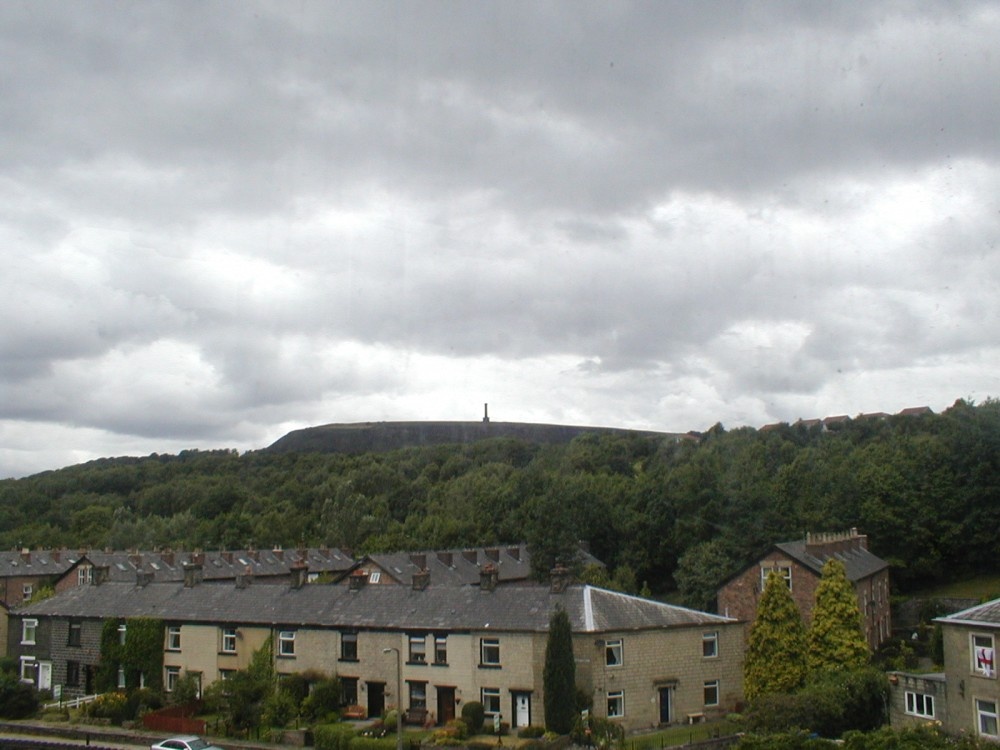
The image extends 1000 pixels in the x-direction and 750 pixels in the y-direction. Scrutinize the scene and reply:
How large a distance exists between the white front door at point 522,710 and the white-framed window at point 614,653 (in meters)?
3.63

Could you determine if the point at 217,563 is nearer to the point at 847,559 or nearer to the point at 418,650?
the point at 418,650

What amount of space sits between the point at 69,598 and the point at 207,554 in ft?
88.2

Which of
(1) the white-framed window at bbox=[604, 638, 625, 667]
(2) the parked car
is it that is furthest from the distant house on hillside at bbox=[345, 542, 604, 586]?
(2) the parked car

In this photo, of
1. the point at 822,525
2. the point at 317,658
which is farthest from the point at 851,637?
the point at 822,525

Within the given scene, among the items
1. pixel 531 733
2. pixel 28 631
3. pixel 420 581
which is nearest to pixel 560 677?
pixel 531 733

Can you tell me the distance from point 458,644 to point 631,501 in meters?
42.9

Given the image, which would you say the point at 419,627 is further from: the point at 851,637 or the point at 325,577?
the point at 325,577

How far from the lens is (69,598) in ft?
181

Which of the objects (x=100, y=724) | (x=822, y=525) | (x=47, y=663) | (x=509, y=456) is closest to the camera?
(x=100, y=724)

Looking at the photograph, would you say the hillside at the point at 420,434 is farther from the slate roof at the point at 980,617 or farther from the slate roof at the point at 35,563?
the slate roof at the point at 980,617

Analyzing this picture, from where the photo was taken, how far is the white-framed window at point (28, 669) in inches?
2093

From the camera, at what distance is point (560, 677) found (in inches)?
1411

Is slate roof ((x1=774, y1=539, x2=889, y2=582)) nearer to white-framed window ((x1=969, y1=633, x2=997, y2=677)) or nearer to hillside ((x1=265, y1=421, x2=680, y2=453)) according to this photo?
white-framed window ((x1=969, y1=633, x2=997, y2=677))

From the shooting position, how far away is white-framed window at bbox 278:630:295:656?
45.1 meters
